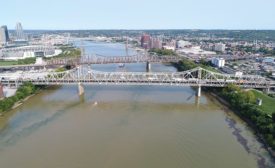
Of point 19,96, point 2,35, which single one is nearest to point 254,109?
point 19,96

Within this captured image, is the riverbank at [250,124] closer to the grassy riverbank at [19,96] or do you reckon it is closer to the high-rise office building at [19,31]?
the grassy riverbank at [19,96]

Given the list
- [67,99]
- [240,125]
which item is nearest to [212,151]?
[240,125]

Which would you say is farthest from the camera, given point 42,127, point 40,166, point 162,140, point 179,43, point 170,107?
point 179,43

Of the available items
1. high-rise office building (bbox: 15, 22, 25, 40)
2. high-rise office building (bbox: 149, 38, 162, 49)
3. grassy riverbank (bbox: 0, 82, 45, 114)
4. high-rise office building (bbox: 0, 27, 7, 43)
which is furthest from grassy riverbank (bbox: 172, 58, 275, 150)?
high-rise office building (bbox: 15, 22, 25, 40)

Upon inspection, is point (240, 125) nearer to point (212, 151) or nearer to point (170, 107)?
point (212, 151)

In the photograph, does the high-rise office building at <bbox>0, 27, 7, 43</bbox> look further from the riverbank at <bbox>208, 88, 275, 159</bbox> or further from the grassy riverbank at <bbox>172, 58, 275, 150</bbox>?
the grassy riverbank at <bbox>172, 58, 275, 150</bbox>

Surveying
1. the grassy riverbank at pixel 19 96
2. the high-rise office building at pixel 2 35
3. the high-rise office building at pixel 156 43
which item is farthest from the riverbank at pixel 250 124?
the high-rise office building at pixel 2 35
